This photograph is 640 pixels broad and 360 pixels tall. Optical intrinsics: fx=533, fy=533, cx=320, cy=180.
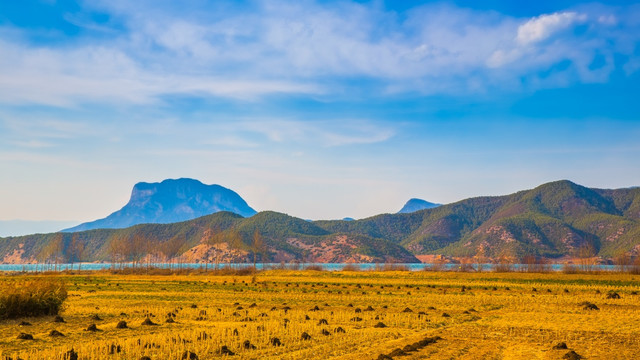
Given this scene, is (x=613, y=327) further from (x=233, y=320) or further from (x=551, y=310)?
(x=233, y=320)

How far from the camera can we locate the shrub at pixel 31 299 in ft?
96.6

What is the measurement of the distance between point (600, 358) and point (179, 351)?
15022mm

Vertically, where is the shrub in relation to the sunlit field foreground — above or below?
above

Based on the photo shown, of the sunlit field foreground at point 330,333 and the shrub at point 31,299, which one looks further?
the shrub at point 31,299

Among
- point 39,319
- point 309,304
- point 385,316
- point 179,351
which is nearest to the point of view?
point 179,351

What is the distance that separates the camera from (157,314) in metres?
32.9

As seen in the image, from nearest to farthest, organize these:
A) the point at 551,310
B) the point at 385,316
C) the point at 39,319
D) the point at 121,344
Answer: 1. the point at 121,344
2. the point at 39,319
3. the point at 385,316
4. the point at 551,310

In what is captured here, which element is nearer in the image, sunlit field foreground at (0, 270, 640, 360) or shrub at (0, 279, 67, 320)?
sunlit field foreground at (0, 270, 640, 360)

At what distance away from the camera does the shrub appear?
2945cm

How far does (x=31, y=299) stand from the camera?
101ft

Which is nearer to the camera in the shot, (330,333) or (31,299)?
(330,333)

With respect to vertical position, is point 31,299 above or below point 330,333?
above

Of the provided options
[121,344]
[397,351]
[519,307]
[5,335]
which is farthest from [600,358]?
[5,335]

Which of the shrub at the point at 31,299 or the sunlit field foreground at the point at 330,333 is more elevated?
the shrub at the point at 31,299
